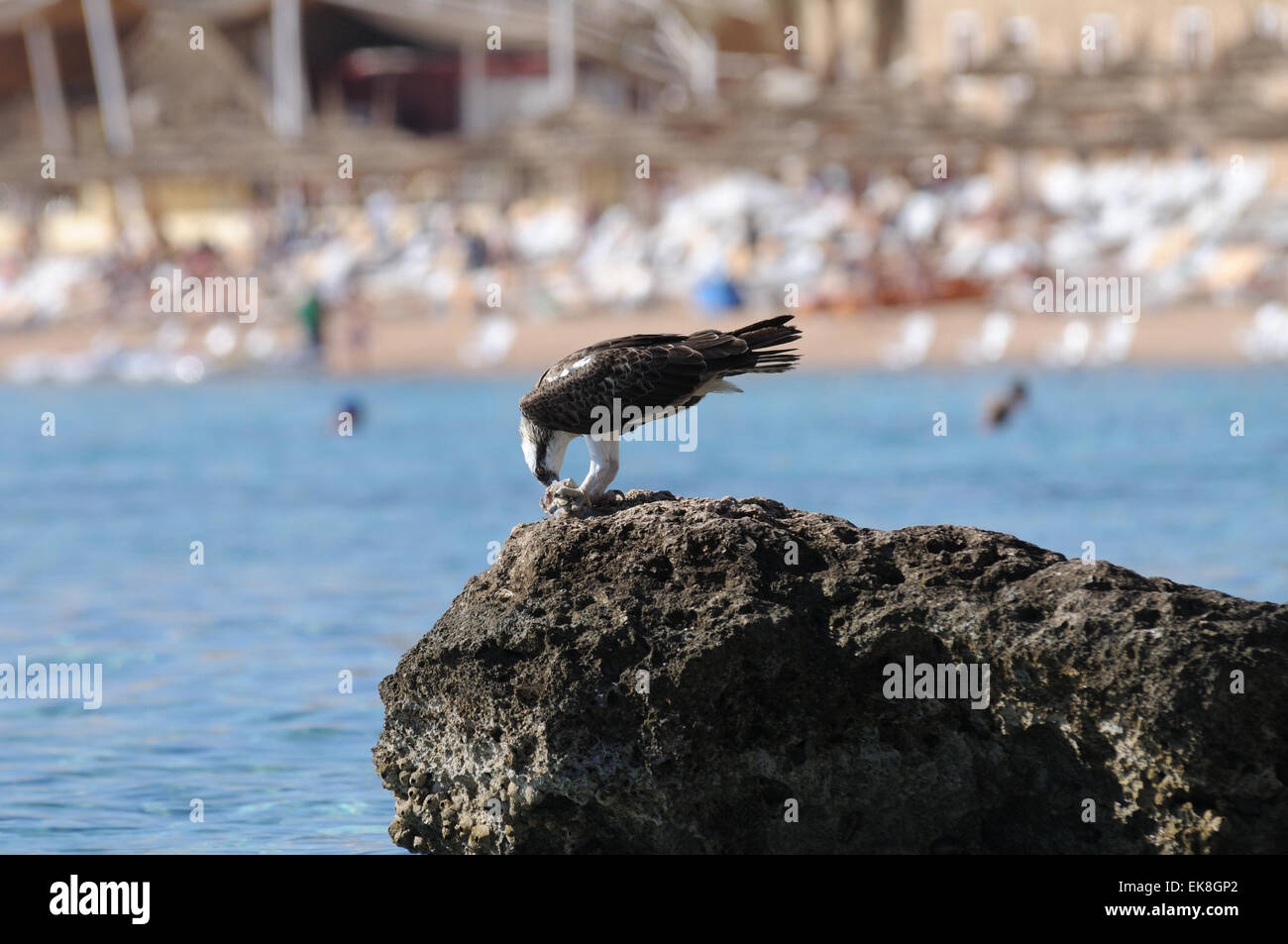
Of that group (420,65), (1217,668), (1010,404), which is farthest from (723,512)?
(420,65)

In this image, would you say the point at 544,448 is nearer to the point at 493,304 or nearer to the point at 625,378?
the point at 625,378

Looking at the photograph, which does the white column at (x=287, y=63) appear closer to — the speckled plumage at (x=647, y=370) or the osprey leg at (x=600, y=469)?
the speckled plumage at (x=647, y=370)

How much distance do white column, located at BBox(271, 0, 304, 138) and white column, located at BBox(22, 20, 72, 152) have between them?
17.9 feet

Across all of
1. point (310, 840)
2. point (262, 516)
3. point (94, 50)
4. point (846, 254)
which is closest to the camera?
point (310, 840)

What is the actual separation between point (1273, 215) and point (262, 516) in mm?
19463

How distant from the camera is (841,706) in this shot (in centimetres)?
584

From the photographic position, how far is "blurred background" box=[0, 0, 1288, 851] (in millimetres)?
12891

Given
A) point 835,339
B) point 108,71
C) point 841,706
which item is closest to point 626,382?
point 841,706

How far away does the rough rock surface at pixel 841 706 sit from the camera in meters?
5.54

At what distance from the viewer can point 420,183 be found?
44.3 meters

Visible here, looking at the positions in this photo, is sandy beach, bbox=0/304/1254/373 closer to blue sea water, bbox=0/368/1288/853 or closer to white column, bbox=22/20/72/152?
blue sea water, bbox=0/368/1288/853

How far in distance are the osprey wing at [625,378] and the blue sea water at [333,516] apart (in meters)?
2.00

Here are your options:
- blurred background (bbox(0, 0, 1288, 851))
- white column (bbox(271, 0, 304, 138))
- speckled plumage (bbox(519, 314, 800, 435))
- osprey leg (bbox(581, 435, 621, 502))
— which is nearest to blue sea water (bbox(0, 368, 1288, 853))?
blurred background (bbox(0, 0, 1288, 851))
